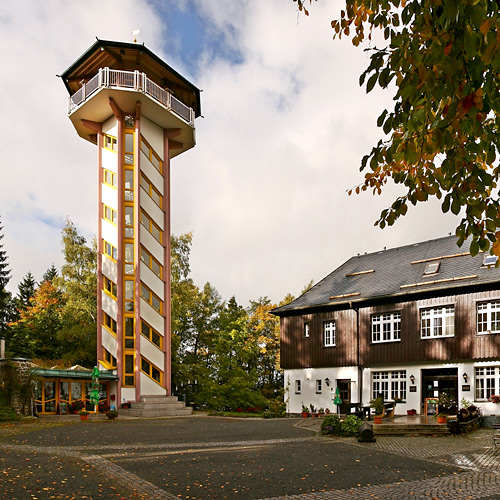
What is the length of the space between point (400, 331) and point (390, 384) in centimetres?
249

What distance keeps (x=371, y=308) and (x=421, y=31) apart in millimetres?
25432

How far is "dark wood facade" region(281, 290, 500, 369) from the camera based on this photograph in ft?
81.3

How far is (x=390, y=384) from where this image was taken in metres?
27.5

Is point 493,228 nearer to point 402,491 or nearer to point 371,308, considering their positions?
point 402,491

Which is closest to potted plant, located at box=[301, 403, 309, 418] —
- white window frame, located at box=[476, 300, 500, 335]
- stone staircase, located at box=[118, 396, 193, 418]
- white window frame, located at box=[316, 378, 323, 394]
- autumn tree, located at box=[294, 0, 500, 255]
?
white window frame, located at box=[316, 378, 323, 394]

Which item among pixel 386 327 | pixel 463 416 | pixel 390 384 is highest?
pixel 386 327

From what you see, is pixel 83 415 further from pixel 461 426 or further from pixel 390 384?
pixel 461 426

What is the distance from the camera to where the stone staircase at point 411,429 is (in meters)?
19.5

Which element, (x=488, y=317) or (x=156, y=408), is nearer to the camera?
(x=488, y=317)

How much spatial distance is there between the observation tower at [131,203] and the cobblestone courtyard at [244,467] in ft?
40.8

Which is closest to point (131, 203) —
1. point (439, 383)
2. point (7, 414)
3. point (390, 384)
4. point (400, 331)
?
point (7, 414)

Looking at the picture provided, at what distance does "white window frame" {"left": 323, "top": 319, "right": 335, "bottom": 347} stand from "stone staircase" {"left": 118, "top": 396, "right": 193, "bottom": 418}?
8.06 m

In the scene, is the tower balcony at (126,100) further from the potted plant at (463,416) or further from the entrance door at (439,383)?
the potted plant at (463,416)

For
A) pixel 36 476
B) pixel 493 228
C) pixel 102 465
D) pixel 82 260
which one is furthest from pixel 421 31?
pixel 82 260
